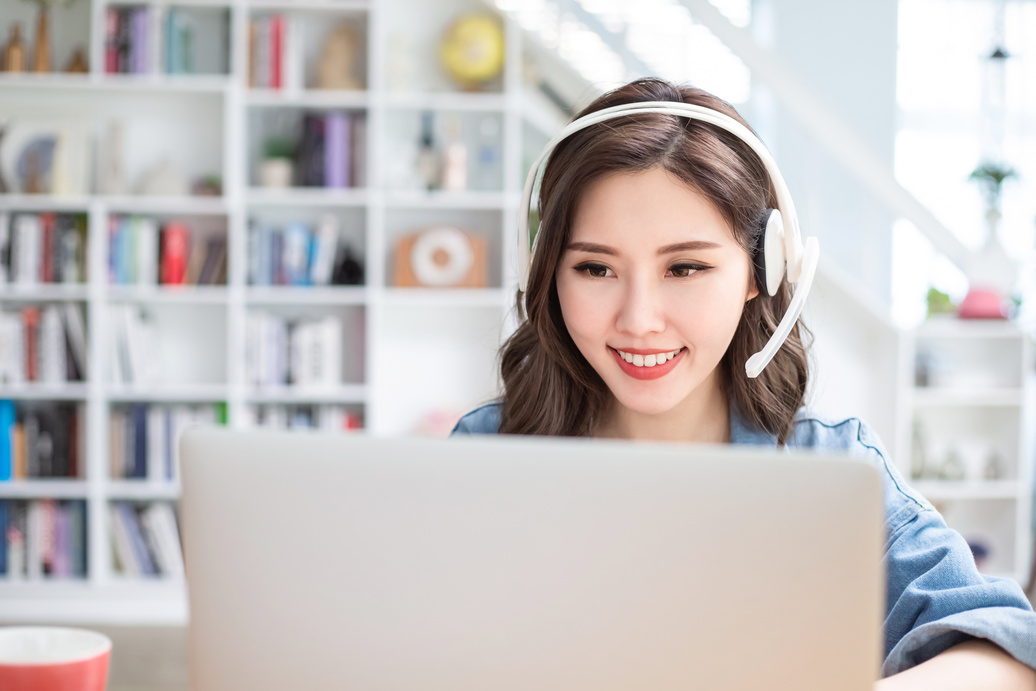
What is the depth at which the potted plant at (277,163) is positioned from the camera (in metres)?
3.45

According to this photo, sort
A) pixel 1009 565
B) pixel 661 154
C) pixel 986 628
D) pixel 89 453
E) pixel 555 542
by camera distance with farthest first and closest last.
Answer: pixel 1009 565, pixel 89 453, pixel 661 154, pixel 986 628, pixel 555 542

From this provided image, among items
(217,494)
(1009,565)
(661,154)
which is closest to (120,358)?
(661,154)

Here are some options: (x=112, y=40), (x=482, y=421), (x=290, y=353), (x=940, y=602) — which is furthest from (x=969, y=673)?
(x=112, y=40)

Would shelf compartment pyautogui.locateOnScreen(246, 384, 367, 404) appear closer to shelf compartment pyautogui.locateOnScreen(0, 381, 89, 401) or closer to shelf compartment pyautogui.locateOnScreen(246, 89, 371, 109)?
shelf compartment pyautogui.locateOnScreen(0, 381, 89, 401)

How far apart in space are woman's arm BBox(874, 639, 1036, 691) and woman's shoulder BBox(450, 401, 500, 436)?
61 centimetres

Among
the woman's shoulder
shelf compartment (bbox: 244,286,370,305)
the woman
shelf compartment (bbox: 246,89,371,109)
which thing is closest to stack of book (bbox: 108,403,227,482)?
shelf compartment (bbox: 244,286,370,305)

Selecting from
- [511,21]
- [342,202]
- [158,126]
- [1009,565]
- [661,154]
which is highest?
[511,21]

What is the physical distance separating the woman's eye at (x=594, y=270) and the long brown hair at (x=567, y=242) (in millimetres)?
32

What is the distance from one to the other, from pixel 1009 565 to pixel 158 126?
3803mm

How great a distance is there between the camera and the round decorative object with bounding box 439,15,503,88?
3.45 metres

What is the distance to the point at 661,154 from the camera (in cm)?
94

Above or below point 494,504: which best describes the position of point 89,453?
Answer: below

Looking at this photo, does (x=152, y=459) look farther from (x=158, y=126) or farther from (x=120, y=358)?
(x=158, y=126)

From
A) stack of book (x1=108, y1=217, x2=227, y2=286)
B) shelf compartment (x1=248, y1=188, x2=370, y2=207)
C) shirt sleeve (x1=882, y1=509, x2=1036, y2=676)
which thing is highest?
shelf compartment (x1=248, y1=188, x2=370, y2=207)
